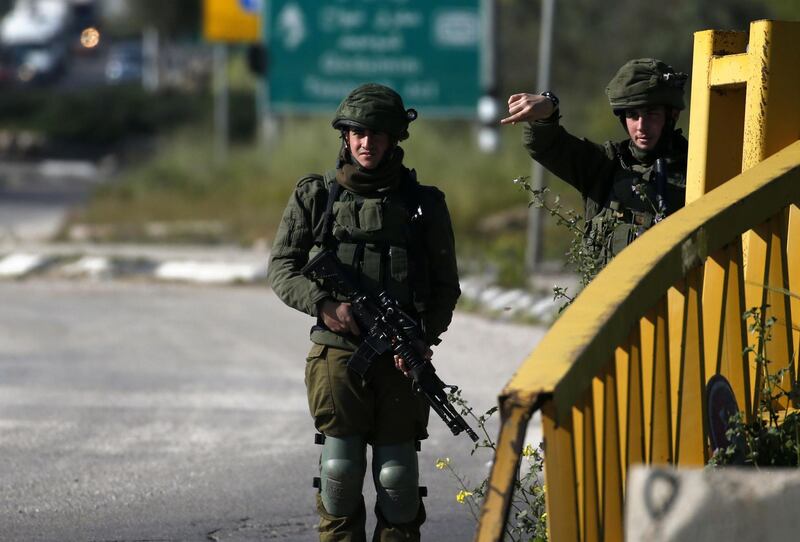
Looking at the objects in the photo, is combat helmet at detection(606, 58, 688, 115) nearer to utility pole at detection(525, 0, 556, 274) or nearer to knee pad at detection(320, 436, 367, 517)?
knee pad at detection(320, 436, 367, 517)

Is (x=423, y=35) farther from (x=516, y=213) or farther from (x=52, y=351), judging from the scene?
(x=52, y=351)

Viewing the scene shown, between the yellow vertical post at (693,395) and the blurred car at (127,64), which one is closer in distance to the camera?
the yellow vertical post at (693,395)

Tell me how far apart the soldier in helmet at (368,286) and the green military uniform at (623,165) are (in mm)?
505

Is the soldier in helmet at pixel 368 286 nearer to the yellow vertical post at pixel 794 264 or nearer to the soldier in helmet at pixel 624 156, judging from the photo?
the soldier in helmet at pixel 624 156

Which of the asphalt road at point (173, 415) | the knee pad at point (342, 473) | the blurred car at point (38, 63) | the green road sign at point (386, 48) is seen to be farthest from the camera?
the blurred car at point (38, 63)

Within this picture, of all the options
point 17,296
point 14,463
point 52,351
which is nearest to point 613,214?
point 14,463

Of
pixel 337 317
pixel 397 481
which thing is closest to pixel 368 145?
pixel 337 317

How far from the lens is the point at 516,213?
18.4m

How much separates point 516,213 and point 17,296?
697cm

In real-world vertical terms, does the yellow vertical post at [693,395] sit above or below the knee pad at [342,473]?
above

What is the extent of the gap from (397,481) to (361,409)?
258 millimetres

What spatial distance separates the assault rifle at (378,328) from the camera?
15.7 ft

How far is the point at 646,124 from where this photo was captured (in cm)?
521

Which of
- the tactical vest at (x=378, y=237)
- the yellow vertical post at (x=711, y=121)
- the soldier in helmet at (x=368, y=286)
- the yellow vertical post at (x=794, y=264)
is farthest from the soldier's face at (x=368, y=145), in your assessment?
the yellow vertical post at (x=794, y=264)
